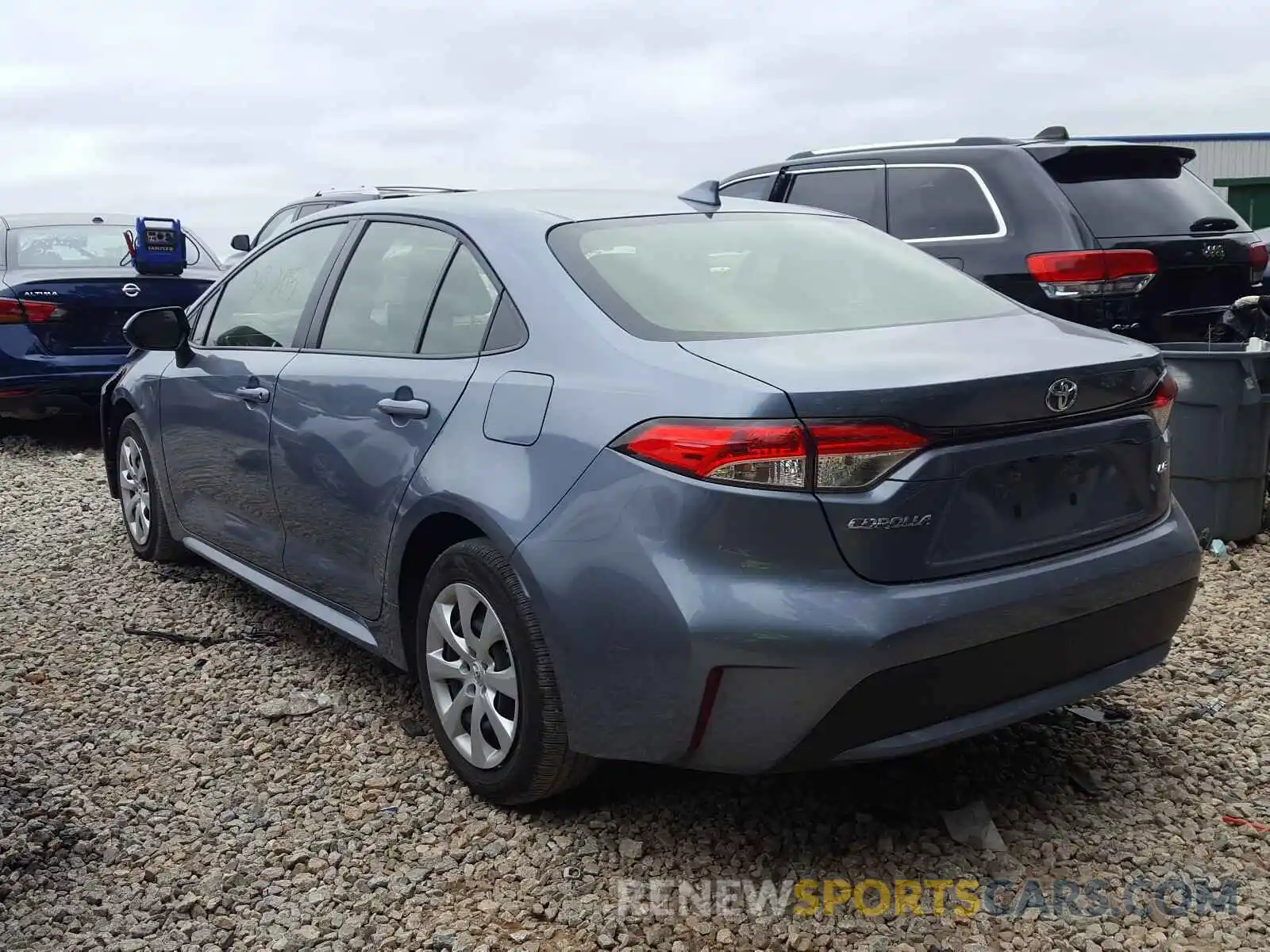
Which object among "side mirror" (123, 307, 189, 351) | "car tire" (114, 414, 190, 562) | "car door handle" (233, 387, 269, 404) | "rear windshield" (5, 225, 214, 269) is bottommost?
"car tire" (114, 414, 190, 562)

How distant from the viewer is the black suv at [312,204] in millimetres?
10336

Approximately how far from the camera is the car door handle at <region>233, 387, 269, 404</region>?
4.04 metres

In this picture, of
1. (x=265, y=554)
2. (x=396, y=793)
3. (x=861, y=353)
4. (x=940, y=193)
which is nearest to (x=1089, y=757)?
(x=861, y=353)

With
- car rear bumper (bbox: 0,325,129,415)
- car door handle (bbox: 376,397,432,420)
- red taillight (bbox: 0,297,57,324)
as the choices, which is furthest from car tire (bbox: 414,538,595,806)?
red taillight (bbox: 0,297,57,324)

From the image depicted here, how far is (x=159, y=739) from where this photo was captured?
379cm

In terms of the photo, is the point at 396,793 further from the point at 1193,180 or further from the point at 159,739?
the point at 1193,180

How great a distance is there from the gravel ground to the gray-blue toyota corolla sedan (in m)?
0.27

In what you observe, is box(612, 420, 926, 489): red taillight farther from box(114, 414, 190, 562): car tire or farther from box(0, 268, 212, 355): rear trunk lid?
box(0, 268, 212, 355): rear trunk lid

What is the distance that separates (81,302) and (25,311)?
1.12ft

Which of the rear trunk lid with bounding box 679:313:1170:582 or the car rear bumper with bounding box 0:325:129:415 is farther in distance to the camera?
the car rear bumper with bounding box 0:325:129:415

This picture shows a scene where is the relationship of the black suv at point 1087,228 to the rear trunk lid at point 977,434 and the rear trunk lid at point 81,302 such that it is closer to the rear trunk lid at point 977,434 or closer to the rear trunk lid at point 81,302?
the rear trunk lid at point 977,434

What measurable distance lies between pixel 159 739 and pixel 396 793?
35.1 inches

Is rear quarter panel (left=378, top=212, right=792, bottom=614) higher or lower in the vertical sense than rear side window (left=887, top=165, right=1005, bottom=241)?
lower

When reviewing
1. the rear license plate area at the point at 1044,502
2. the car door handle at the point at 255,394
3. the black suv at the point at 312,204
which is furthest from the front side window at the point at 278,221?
the rear license plate area at the point at 1044,502
